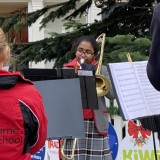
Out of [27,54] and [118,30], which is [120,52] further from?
[27,54]

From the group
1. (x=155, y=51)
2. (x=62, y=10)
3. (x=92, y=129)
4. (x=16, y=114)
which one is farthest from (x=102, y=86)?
(x=62, y=10)

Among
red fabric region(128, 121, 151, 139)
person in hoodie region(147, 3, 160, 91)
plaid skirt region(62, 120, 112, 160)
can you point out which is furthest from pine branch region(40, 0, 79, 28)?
person in hoodie region(147, 3, 160, 91)

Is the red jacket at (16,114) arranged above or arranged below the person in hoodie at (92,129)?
below

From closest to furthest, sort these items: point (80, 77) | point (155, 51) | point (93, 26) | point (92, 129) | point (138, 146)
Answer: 1. point (155, 51)
2. point (80, 77)
3. point (92, 129)
4. point (138, 146)
5. point (93, 26)

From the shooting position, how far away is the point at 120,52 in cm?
573

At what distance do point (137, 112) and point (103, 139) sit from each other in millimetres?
1515

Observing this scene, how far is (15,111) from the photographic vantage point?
2082mm

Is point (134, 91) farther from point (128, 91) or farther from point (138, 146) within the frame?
point (138, 146)

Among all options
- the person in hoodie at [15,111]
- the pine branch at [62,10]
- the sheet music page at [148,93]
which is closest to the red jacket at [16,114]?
the person in hoodie at [15,111]

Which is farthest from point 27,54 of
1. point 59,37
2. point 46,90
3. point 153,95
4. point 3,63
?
point 3,63

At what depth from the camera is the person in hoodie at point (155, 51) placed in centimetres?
161

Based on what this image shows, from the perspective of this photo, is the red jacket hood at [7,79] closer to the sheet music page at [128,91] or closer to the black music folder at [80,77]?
the sheet music page at [128,91]

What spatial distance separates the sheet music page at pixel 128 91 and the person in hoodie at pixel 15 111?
88 cm

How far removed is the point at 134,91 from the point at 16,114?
114cm
